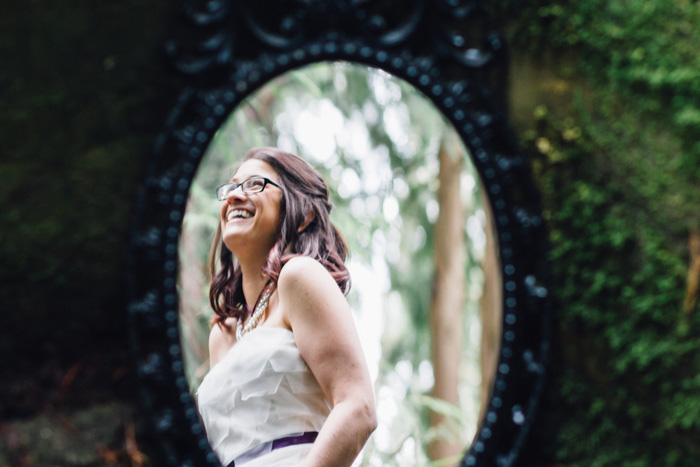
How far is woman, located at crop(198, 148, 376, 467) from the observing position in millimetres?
718

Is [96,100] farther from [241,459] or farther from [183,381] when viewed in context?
[241,459]

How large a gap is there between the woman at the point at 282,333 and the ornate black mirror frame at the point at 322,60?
0.12 meters

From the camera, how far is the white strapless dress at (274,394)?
73 cm

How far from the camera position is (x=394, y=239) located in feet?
3.14

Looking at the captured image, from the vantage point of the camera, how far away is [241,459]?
0.76 m

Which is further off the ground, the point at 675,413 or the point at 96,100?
the point at 96,100

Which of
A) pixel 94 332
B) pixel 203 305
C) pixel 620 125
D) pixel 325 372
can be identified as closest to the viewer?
pixel 325 372

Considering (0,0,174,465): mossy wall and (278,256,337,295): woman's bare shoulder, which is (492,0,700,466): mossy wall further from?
(0,0,174,465): mossy wall

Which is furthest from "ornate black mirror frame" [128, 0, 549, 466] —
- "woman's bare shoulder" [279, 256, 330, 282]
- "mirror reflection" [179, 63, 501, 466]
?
"woman's bare shoulder" [279, 256, 330, 282]

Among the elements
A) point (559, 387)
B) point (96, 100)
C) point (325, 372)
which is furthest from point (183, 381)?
point (559, 387)

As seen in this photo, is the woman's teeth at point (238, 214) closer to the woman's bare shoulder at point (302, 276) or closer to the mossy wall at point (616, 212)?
the woman's bare shoulder at point (302, 276)

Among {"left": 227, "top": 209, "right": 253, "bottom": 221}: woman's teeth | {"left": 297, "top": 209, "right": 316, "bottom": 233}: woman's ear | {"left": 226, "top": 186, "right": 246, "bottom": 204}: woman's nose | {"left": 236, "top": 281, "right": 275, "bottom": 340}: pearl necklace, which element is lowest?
{"left": 236, "top": 281, "right": 275, "bottom": 340}: pearl necklace

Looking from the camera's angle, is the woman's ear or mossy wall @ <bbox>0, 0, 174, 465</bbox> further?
mossy wall @ <bbox>0, 0, 174, 465</bbox>

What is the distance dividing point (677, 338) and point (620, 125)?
1.10 feet
